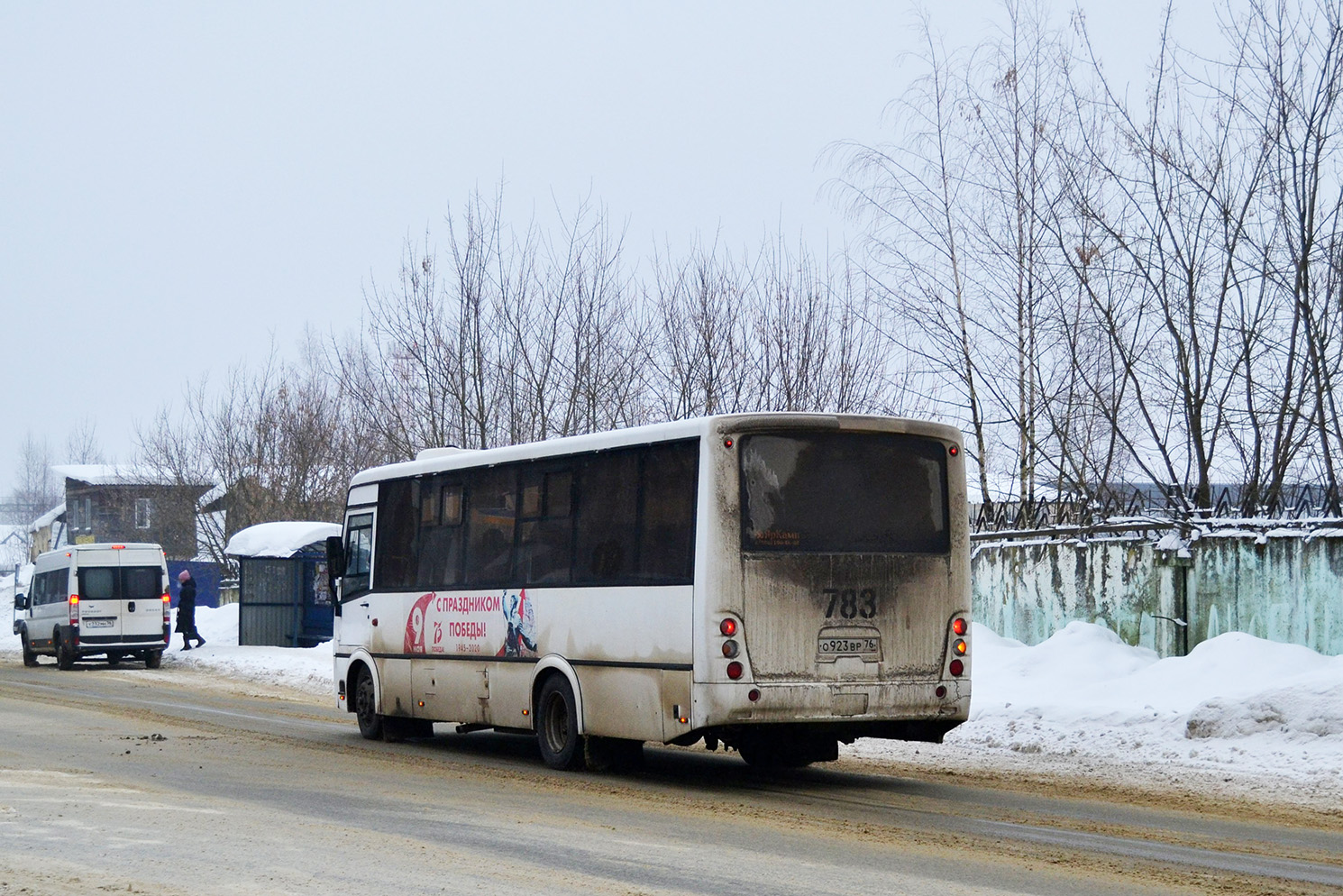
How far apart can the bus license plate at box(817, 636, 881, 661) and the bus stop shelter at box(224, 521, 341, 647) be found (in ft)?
82.8

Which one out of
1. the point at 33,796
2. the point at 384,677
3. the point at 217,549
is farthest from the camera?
the point at 217,549

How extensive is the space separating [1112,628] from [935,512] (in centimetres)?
741

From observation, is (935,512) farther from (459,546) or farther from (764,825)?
(459,546)

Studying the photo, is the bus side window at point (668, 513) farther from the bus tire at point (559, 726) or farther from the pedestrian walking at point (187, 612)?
the pedestrian walking at point (187, 612)

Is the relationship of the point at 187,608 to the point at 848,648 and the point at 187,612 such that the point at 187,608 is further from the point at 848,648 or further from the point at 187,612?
the point at 848,648

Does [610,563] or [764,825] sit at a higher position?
[610,563]

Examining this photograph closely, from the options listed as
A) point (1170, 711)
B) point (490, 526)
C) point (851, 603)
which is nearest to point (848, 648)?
point (851, 603)

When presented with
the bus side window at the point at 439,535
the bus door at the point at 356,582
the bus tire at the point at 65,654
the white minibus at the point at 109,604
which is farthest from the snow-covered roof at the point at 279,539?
the bus side window at the point at 439,535

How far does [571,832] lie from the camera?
31.9 ft

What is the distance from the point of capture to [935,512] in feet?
41.5

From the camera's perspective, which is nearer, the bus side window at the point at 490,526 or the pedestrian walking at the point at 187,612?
the bus side window at the point at 490,526

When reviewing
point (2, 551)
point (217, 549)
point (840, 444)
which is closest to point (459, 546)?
point (840, 444)

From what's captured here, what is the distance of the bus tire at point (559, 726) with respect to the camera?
44.4 feet

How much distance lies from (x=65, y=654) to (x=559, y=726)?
73.3ft
